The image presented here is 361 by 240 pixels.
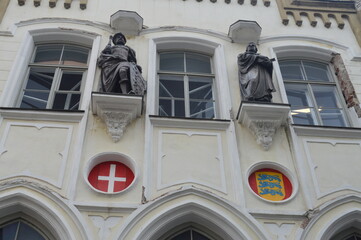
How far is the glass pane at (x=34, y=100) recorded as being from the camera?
24.2 feet

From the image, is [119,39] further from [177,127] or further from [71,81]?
[177,127]

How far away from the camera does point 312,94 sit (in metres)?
8.34

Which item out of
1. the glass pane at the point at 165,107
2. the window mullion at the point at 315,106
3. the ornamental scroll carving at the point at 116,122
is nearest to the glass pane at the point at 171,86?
the glass pane at the point at 165,107

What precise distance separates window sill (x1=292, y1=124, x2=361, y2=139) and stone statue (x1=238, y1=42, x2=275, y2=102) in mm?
721

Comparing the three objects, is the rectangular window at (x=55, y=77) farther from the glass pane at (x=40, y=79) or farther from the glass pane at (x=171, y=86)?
the glass pane at (x=171, y=86)

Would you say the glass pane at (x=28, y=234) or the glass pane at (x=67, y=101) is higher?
the glass pane at (x=67, y=101)

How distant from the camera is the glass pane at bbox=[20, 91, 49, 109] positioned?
7367 millimetres

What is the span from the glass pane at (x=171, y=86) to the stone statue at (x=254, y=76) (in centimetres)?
113

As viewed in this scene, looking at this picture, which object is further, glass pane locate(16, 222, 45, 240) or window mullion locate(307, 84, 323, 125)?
window mullion locate(307, 84, 323, 125)

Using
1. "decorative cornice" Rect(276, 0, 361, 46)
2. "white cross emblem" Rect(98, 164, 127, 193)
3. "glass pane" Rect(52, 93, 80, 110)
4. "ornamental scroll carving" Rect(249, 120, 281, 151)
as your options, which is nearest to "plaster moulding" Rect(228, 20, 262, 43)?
"decorative cornice" Rect(276, 0, 361, 46)

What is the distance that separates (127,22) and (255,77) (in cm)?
288

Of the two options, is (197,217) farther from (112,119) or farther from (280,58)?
(280,58)

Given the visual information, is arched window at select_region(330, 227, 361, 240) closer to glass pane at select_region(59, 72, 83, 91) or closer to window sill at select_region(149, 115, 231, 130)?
window sill at select_region(149, 115, 231, 130)

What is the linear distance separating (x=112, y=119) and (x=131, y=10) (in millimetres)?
3444
